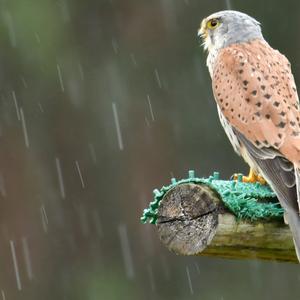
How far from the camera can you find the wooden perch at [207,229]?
5414 millimetres

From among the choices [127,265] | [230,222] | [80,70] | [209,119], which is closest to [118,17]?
[80,70]

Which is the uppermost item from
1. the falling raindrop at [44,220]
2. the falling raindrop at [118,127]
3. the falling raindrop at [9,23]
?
the falling raindrop at [9,23]

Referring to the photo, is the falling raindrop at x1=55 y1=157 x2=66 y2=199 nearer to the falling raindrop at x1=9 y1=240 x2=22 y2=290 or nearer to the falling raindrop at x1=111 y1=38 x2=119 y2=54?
the falling raindrop at x1=9 y1=240 x2=22 y2=290

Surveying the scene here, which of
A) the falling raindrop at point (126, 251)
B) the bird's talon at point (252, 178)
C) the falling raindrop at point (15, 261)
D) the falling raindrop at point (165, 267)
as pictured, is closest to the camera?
the bird's talon at point (252, 178)

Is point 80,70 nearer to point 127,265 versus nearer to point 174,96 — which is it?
point 174,96

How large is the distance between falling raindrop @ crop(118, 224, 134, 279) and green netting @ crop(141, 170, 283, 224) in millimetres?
7614

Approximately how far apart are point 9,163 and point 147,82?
175 cm

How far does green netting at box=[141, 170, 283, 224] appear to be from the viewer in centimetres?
547

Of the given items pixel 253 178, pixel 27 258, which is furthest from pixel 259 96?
pixel 27 258

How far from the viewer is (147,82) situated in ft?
45.6

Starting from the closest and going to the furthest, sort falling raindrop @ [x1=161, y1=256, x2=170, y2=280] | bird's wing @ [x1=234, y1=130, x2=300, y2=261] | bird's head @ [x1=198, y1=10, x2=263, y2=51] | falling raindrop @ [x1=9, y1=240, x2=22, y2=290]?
bird's wing @ [x1=234, y1=130, x2=300, y2=261], bird's head @ [x1=198, y1=10, x2=263, y2=51], falling raindrop @ [x1=161, y1=256, x2=170, y2=280], falling raindrop @ [x1=9, y1=240, x2=22, y2=290]

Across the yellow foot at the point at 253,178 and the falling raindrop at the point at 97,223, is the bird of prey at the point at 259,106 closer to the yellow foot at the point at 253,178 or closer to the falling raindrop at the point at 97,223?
the yellow foot at the point at 253,178

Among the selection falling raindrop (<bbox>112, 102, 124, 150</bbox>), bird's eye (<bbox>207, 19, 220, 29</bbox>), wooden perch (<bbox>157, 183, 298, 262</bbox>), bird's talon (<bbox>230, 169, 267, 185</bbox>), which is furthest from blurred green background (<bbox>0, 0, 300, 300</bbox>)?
wooden perch (<bbox>157, 183, 298, 262</bbox>)

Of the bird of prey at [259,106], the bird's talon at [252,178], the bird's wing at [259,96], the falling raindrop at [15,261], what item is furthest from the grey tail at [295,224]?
the falling raindrop at [15,261]
